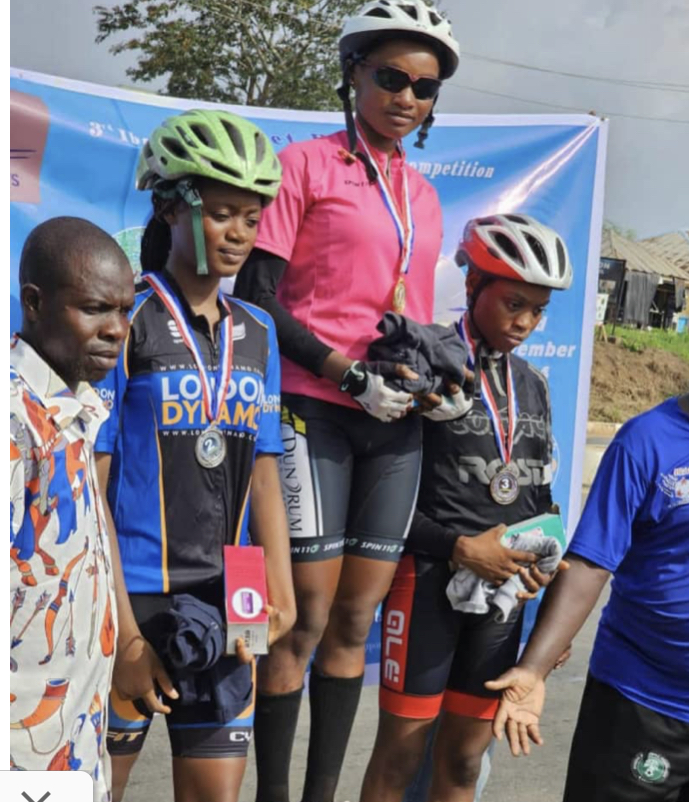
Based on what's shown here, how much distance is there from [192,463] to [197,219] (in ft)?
1.94

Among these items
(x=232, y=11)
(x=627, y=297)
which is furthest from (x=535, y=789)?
(x=627, y=297)

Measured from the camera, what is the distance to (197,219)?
9.32ft

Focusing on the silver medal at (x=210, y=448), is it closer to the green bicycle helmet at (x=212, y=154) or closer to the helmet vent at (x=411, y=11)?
the green bicycle helmet at (x=212, y=154)

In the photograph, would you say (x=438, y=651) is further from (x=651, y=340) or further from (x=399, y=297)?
(x=651, y=340)

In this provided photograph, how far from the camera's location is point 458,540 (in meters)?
3.30

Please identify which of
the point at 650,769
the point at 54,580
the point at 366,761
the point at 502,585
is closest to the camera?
the point at 54,580

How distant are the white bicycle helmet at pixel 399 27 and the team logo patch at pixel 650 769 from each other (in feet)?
6.44

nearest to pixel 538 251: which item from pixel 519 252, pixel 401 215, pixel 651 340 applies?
pixel 519 252

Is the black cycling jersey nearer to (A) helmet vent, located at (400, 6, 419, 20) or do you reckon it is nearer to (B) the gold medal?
(B) the gold medal

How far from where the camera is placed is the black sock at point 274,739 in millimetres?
3275

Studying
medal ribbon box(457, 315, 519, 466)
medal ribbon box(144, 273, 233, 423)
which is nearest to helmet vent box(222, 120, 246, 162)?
medal ribbon box(144, 273, 233, 423)

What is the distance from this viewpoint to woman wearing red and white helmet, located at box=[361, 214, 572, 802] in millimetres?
3328

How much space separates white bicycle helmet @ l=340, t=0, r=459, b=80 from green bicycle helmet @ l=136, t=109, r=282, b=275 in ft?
2.04

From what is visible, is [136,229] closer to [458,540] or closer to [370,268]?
[370,268]
